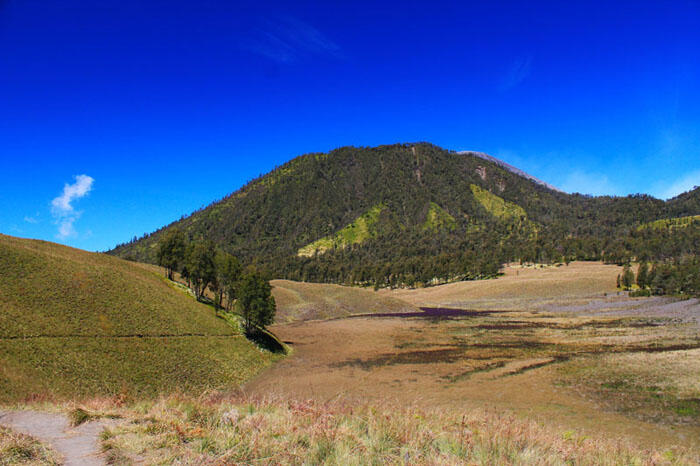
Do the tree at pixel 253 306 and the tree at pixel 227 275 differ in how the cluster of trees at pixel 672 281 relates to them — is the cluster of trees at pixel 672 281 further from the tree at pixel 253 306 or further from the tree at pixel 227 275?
the tree at pixel 227 275

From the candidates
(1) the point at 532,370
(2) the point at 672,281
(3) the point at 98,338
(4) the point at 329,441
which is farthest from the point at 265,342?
(2) the point at 672,281

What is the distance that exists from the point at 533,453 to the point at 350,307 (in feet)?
302

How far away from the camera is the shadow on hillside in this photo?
4205 centimetres

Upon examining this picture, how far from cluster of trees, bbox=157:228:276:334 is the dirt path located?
35448mm

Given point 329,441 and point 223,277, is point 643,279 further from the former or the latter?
point 329,441

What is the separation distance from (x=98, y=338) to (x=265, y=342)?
63.0 ft

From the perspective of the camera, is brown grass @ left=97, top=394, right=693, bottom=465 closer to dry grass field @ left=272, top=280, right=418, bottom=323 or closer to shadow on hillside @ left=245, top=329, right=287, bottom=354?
shadow on hillside @ left=245, top=329, right=287, bottom=354

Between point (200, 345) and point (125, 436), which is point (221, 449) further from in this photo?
point (200, 345)

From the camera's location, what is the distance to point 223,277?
56.3m

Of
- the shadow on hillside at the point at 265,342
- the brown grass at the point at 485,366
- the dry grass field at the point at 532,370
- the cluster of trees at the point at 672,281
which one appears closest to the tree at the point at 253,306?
the shadow on hillside at the point at 265,342

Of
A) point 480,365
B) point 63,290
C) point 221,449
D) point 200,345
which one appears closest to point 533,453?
point 221,449

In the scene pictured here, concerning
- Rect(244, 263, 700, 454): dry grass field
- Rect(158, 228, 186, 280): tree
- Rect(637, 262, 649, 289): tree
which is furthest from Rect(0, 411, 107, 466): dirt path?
Rect(637, 262, 649, 289): tree

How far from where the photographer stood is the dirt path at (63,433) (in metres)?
6.52

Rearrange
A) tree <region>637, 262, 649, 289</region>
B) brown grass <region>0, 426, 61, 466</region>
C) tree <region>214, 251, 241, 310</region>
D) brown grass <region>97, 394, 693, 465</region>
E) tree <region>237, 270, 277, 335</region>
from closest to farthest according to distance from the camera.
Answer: brown grass <region>0, 426, 61, 466</region> → brown grass <region>97, 394, 693, 465</region> → tree <region>237, 270, 277, 335</region> → tree <region>214, 251, 241, 310</region> → tree <region>637, 262, 649, 289</region>
